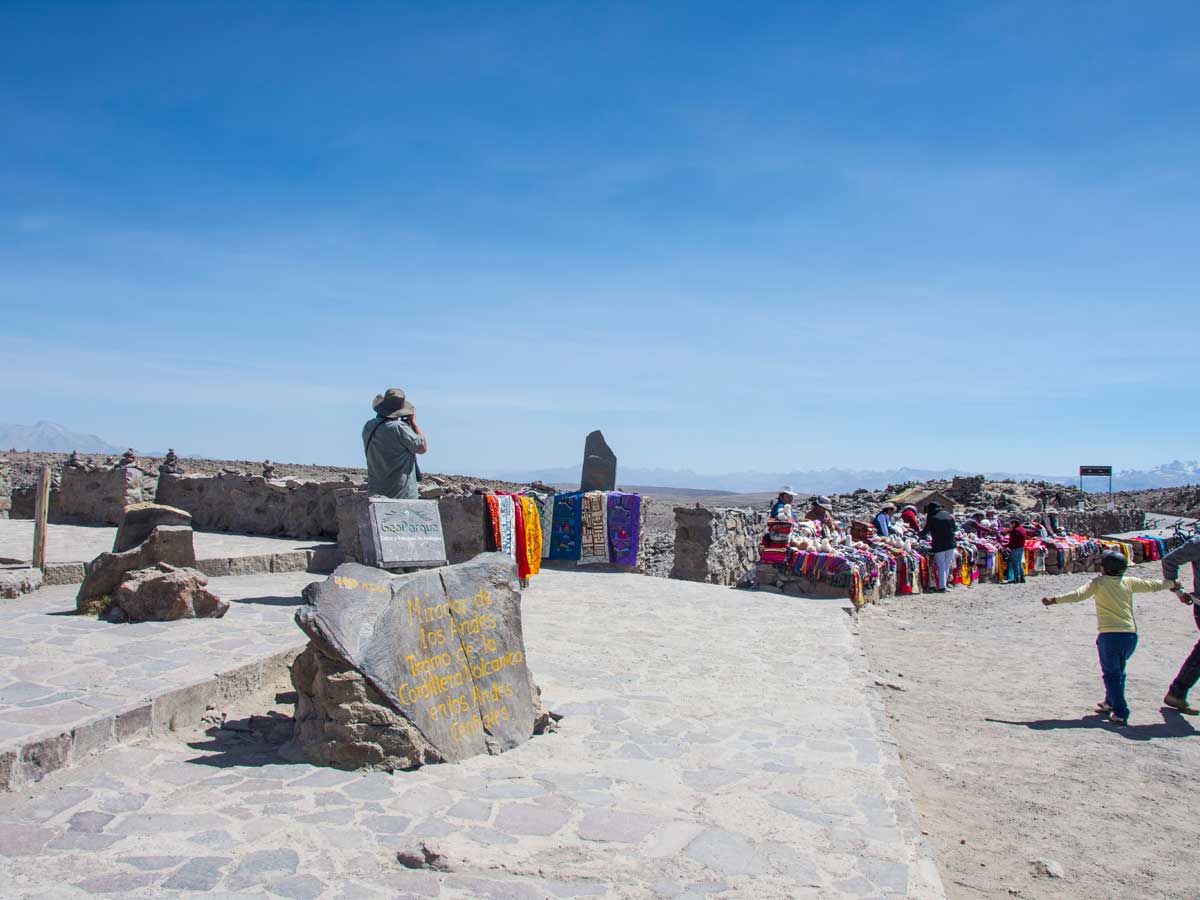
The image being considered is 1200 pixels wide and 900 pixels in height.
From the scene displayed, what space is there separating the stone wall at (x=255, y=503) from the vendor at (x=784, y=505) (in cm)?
686

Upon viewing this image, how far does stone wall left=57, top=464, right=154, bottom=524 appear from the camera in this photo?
48.3 feet

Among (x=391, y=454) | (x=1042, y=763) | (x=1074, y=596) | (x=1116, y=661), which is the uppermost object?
(x=391, y=454)

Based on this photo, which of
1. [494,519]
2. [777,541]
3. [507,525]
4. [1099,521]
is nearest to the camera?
[494,519]

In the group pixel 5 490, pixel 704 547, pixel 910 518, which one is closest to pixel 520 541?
pixel 704 547

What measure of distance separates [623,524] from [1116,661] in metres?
7.99

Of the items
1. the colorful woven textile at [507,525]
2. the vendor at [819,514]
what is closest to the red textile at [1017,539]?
the vendor at [819,514]

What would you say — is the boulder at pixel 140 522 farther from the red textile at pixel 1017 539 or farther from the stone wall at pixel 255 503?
the red textile at pixel 1017 539

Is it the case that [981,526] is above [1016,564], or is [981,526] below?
above

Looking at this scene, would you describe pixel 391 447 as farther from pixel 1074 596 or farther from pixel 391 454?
Answer: pixel 1074 596

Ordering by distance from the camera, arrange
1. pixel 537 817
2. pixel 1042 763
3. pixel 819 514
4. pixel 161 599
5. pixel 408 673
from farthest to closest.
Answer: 1. pixel 819 514
2. pixel 161 599
3. pixel 1042 763
4. pixel 408 673
5. pixel 537 817

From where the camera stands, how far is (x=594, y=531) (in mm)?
14422

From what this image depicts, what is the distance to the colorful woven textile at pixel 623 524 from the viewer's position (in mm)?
14461

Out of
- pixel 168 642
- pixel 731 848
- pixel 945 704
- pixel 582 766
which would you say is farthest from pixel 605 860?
pixel 945 704

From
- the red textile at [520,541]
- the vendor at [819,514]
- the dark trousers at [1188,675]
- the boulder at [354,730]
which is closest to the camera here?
the boulder at [354,730]
